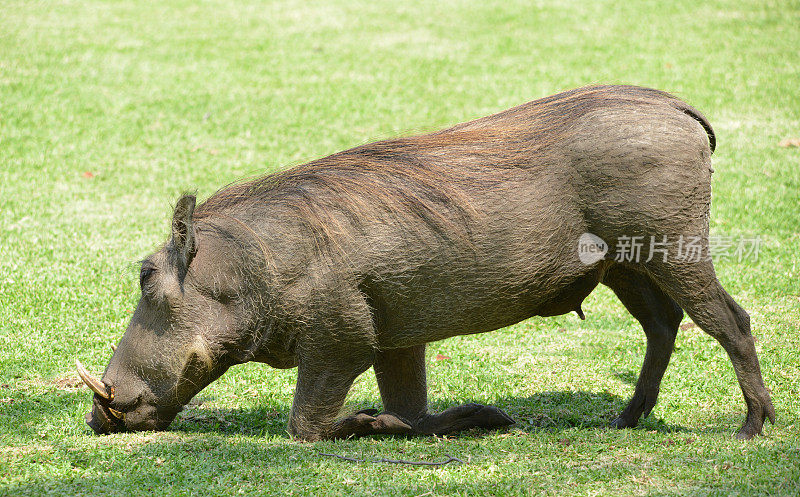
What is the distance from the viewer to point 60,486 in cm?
354

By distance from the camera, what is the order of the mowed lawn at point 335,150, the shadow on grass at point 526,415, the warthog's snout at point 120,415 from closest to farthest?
the mowed lawn at point 335,150, the warthog's snout at point 120,415, the shadow on grass at point 526,415

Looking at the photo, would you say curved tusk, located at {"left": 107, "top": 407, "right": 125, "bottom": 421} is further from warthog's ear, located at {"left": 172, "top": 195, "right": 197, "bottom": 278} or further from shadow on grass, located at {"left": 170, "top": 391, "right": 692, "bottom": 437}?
warthog's ear, located at {"left": 172, "top": 195, "right": 197, "bottom": 278}

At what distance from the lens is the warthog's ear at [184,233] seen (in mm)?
Answer: 4027

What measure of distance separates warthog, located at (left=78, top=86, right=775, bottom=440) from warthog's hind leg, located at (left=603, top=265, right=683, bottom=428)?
396mm

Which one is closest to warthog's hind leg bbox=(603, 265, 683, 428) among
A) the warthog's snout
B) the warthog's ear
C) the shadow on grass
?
the shadow on grass

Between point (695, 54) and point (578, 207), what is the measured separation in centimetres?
887

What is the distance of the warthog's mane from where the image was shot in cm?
408

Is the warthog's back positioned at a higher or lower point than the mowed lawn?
higher

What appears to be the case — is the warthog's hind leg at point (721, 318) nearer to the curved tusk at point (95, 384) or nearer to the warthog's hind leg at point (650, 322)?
the warthog's hind leg at point (650, 322)

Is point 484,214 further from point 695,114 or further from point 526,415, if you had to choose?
point 526,415

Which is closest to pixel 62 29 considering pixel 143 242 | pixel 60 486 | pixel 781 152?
pixel 143 242

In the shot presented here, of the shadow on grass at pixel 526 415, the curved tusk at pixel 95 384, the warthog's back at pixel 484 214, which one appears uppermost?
the warthog's back at pixel 484 214

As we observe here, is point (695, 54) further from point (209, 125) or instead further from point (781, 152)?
point (209, 125)

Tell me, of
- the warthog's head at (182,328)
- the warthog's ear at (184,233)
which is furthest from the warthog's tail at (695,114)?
the warthog's ear at (184,233)
